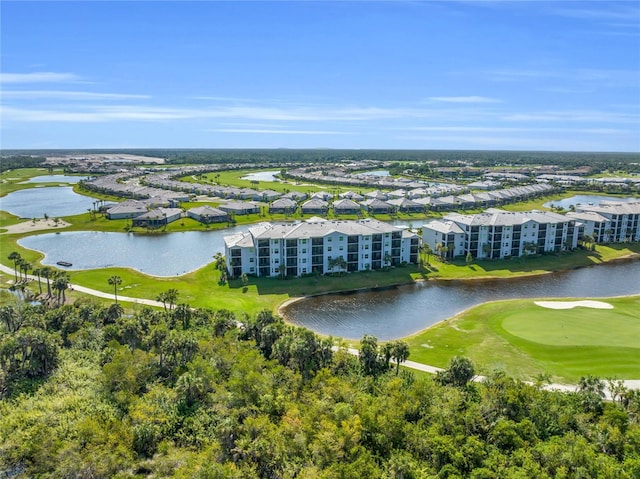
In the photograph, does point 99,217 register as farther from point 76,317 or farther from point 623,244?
point 623,244

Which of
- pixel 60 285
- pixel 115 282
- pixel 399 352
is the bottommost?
pixel 399 352

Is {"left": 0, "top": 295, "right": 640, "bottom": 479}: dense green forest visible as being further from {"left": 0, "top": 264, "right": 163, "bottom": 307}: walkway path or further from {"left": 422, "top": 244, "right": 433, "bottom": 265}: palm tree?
{"left": 422, "top": 244, "right": 433, "bottom": 265}: palm tree

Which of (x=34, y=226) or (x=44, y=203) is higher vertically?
(x=44, y=203)

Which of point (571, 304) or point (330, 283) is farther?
point (330, 283)

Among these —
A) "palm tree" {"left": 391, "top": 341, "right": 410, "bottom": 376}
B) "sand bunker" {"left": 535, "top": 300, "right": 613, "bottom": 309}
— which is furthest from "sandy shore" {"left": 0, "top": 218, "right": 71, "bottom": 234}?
"sand bunker" {"left": 535, "top": 300, "right": 613, "bottom": 309}

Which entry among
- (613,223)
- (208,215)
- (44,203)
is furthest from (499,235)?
(44,203)

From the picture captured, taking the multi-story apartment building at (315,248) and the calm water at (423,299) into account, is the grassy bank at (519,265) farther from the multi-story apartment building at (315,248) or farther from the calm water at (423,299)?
the multi-story apartment building at (315,248)

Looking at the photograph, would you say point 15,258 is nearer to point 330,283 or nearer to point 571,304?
point 330,283

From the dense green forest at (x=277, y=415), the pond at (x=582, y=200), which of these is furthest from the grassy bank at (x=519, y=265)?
the pond at (x=582, y=200)
